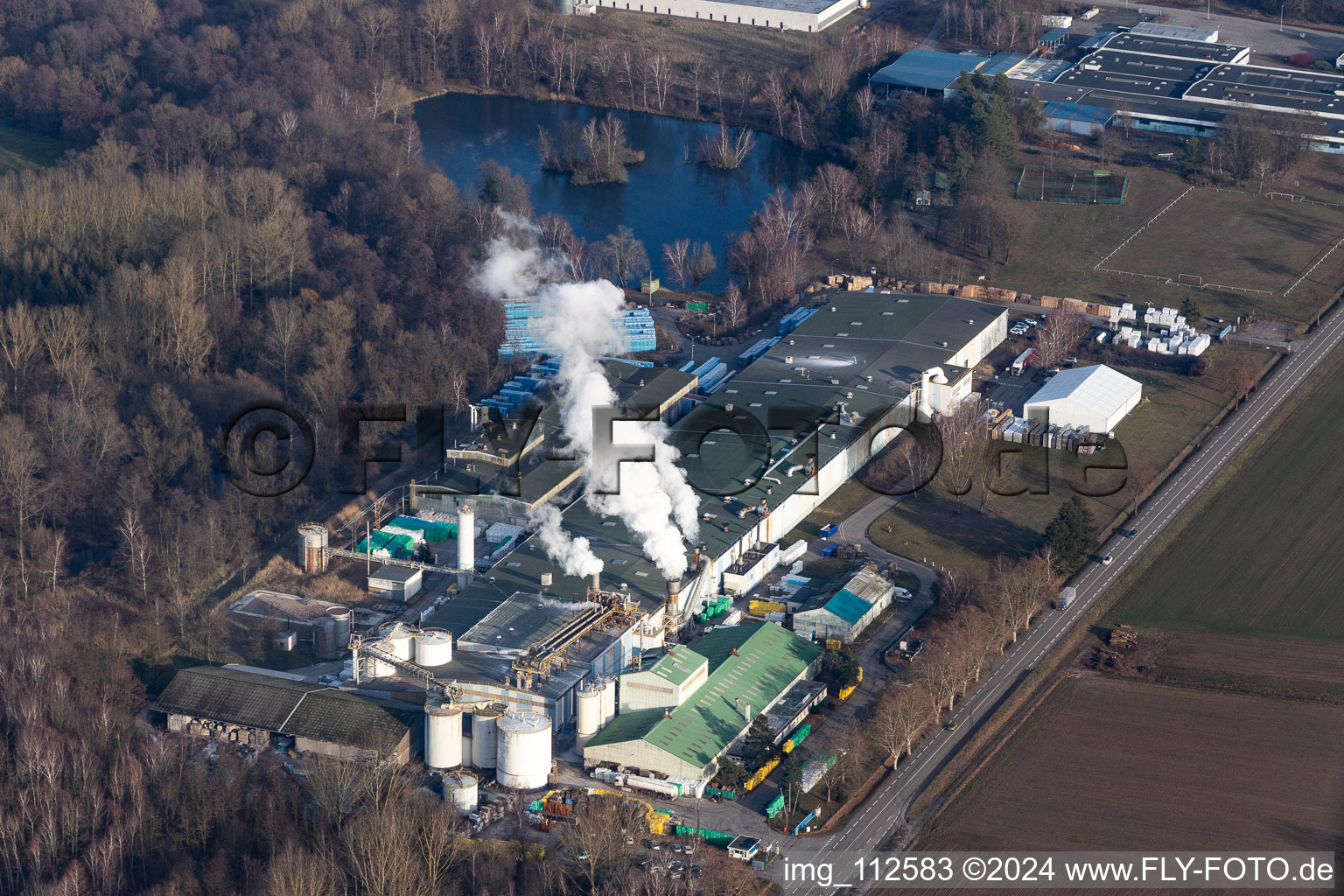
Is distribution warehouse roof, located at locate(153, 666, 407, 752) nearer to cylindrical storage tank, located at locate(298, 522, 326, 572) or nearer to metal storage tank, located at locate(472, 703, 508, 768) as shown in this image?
metal storage tank, located at locate(472, 703, 508, 768)

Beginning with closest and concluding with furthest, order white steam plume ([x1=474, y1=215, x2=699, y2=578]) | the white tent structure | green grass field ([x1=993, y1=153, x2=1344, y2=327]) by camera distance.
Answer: white steam plume ([x1=474, y1=215, x2=699, y2=578]) < the white tent structure < green grass field ([x1=993, y1=153, x2=1344, y2=327])

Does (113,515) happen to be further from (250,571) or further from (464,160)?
(464,160)

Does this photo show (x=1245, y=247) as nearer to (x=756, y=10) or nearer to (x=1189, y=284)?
(x=1189, y=284)

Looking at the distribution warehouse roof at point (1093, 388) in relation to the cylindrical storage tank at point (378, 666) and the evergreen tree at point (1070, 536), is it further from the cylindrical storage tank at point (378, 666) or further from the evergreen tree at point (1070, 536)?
the cylindrical storage tank at point (378, 666)

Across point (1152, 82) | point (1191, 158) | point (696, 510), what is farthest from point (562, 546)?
point (1152, 82)

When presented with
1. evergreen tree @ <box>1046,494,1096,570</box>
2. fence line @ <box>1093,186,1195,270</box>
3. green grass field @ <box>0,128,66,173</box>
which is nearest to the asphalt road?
evergreen tree @ <box>1046,494,1096,570</box>

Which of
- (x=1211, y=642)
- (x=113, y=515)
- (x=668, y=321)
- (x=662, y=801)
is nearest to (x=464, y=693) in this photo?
(x=662, y=801)
